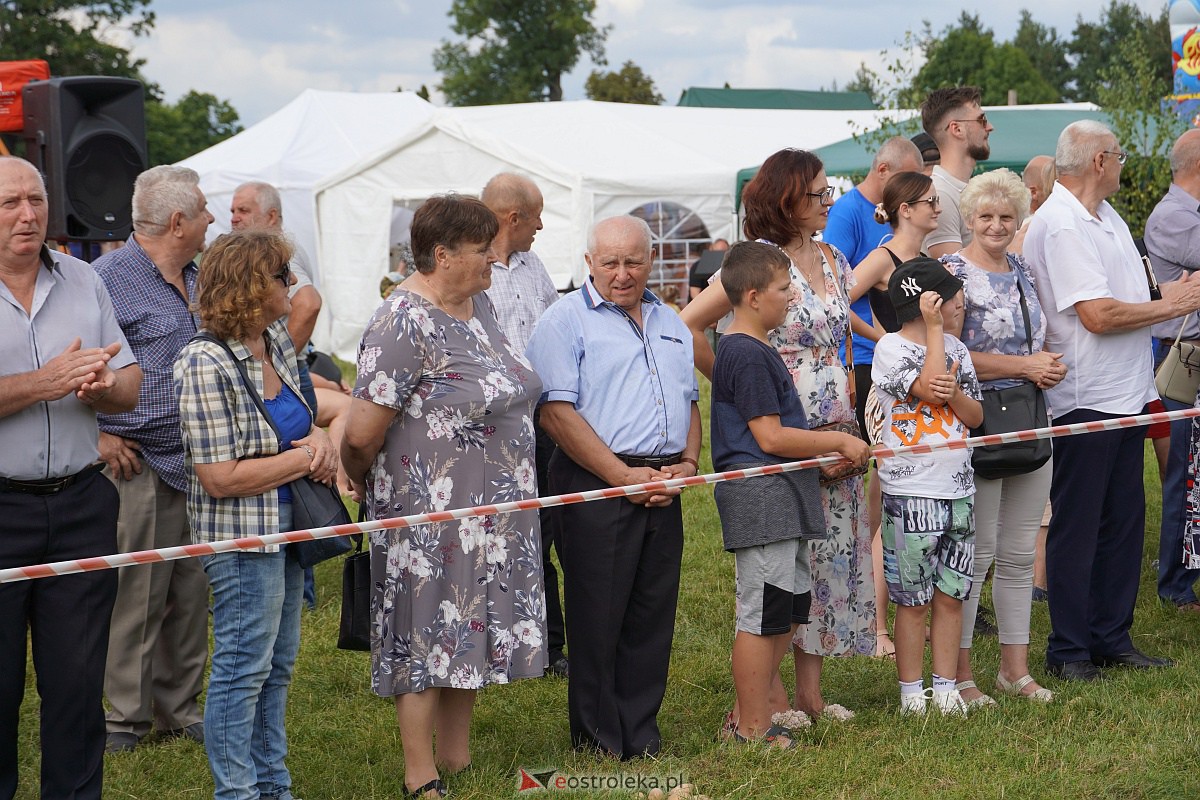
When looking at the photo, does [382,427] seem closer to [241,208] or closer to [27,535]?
[27,535]

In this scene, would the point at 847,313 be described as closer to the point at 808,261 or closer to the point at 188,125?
the point at 808,261

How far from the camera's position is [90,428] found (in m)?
3.72

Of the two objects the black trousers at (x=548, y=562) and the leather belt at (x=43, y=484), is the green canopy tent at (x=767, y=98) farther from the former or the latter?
the leather belt at (x=43, y=484)

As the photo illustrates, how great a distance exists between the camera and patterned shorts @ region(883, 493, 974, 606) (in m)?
4.38

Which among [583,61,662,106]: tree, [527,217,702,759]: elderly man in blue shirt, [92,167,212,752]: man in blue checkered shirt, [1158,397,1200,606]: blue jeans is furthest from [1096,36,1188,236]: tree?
[583,61,662,106]: tree

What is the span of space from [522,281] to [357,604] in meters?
1.93

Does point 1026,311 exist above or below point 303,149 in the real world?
below

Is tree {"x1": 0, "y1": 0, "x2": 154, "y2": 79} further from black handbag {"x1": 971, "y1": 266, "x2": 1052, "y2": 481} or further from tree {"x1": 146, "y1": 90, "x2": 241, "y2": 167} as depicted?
black handbag {"x1": 971, "y1": 266, "x2": 1052, "y2": 481}

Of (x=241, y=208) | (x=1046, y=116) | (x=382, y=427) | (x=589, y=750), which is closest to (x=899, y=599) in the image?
(x=589, y=750)

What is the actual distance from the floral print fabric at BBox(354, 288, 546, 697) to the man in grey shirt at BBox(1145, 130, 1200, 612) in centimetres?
304

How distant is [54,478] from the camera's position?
142 inches

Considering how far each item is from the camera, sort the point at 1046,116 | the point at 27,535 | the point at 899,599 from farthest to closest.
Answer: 1. the point at 1046,116
2. the point at 899,599
3. the point at 27,535

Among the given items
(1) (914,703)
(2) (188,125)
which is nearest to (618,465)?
(1) (914,703)

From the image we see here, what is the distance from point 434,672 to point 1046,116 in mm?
12855
